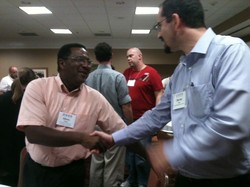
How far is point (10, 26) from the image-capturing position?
9.34 metres

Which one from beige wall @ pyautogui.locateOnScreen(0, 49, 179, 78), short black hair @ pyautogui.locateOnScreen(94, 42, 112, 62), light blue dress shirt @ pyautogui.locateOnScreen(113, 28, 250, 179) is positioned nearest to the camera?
light blue dress shirt @ pyautogui.locateOnScreen(113, 28, 250, 179)

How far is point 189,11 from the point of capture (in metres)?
1.32

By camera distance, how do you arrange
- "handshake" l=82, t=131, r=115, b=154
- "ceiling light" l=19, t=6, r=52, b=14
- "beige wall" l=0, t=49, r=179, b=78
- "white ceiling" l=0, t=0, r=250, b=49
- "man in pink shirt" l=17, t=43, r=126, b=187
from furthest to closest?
"beige wall" l=0, t=49, r=179, b=78, "ceiling light" l=19, t=6, r=52, b=14, "white ceiling" l=0, t=0, r=250, b=49, "handshake" l=82, t=131, r=115, b=154, "man in pink shirt" l=17, t=43, r=126, b=187

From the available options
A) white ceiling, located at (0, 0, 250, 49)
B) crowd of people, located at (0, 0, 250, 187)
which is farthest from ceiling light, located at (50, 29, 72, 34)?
crowd of people, located at (0, 0, 250, 187)

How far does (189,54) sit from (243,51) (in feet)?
0.86

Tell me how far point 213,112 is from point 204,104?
0.11 meters

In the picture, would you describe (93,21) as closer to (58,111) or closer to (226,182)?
(58,111)

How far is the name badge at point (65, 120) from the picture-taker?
1667 millimetres

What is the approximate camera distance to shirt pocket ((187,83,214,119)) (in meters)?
1.21

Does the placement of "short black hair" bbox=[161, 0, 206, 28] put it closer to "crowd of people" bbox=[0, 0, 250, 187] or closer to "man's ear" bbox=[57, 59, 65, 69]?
"crowd of people" bbox=[0, 0, 250, 187]

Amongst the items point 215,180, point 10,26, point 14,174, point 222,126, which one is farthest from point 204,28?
point 10,26

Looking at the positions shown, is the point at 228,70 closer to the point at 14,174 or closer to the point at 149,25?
the point at 14,174

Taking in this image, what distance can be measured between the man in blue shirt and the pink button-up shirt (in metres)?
0.52

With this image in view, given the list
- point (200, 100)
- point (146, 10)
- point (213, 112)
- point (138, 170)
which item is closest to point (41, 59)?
point (146, 10)
